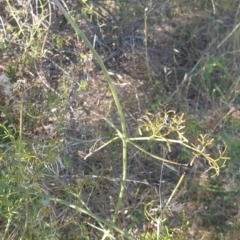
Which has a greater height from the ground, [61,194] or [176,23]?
[176,23]

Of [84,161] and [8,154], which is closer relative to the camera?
[8,154]

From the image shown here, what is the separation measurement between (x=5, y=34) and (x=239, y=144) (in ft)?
2.92

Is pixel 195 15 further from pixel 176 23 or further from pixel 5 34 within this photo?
pixel 5 34

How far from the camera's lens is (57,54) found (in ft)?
6.95

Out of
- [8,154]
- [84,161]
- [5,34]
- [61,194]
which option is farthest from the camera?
[5,34]

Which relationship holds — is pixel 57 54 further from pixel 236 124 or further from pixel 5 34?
pixel 236 124

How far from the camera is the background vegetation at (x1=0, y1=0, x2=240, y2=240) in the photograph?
Result: 1842 mm

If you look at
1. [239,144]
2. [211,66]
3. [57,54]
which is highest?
[57,54]

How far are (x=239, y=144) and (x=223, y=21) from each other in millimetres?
560

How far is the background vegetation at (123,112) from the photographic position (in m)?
1.84

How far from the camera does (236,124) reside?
82.8 inches

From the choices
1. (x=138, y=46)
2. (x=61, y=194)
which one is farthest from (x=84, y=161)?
(x=138, y=46)

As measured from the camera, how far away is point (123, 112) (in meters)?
2.11

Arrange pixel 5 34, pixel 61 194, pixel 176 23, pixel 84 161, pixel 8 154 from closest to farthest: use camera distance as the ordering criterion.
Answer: pixel 8 154 < pixel 61 194 < pixel 84 161 < pixel 5 34 < pixel 176 23
